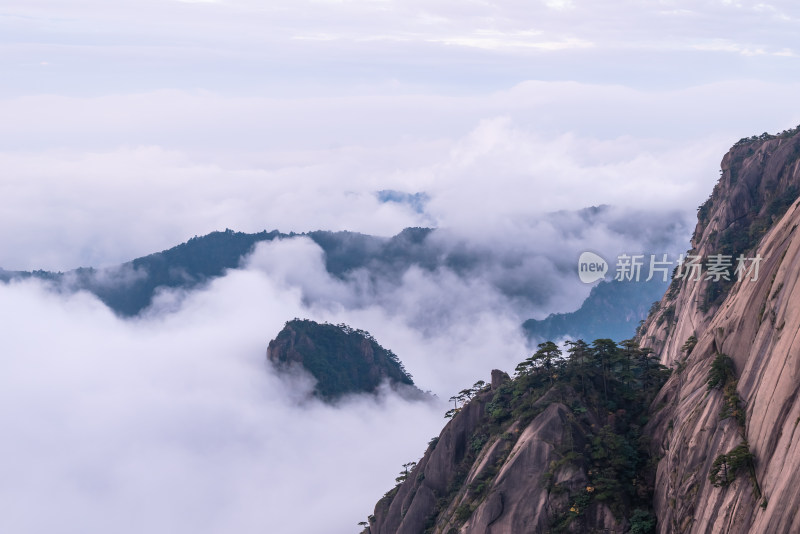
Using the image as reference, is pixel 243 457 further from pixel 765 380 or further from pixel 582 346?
pixel 765 380

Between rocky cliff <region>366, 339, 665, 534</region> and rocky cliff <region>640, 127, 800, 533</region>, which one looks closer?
rocky cliff <region>640, 127, 800, 533</region>

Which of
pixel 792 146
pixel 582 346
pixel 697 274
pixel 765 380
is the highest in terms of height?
pixel 792 146

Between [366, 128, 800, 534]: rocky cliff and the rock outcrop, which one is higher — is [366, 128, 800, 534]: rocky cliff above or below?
below

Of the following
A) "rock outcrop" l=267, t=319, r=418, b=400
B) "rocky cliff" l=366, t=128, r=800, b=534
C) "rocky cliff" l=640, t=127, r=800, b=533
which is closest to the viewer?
"rocky cliff" l=640, t=127, r=800, b=533

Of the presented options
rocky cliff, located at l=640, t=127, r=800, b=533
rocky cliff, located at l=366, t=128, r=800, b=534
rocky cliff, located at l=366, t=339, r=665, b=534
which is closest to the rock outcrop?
rocky cliff, located at l=366, t=128, r=800, b=534

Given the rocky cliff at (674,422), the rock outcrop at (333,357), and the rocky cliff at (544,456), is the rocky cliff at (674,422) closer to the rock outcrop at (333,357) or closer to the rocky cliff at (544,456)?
the rocky cliff at (544,456)

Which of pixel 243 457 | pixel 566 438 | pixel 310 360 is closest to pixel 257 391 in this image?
pixel 243 457

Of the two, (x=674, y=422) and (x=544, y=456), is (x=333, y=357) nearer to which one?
(x=544, y=456)

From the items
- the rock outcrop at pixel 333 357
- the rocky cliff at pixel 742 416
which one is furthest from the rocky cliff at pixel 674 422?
the rock outcrop at pixel 333 357

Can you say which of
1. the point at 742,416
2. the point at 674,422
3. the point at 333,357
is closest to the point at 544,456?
the point at 674,422

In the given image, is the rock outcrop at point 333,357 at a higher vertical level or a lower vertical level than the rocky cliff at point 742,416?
higher

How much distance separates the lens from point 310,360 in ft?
547

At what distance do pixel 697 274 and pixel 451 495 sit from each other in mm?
38475

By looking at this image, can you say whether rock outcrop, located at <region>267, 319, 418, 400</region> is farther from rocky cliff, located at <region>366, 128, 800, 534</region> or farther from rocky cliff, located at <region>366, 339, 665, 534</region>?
rocky cliff, located at <region>366, 339, 665, 534</region>
